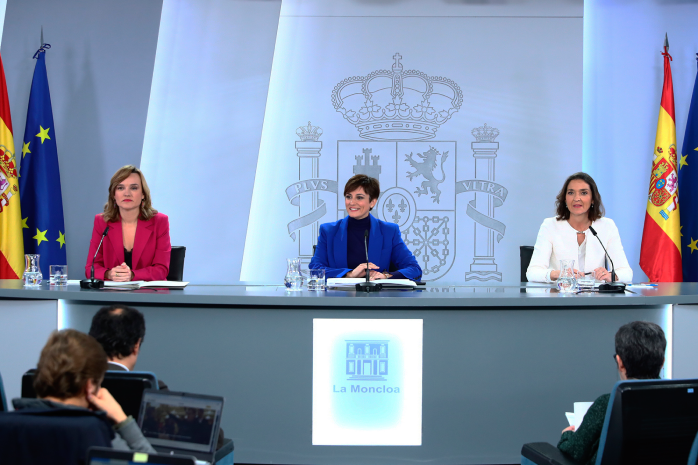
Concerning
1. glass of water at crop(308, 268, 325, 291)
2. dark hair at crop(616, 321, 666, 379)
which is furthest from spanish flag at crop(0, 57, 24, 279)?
dark hair at crop(616, 321, 666, 379)

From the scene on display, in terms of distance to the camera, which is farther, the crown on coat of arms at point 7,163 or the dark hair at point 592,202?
the crown on coat of arms at point 7,163

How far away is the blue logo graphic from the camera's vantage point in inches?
101

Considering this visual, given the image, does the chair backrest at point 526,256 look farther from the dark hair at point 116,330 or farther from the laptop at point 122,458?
the laptop at point 122,458

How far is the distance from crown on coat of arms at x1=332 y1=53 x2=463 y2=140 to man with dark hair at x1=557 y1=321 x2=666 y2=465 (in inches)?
136

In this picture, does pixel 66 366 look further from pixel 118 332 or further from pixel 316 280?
pixel 316 280

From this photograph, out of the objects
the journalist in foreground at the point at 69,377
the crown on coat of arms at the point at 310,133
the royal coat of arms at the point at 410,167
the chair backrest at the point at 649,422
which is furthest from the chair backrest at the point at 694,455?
the crown on coat of arms at the point at 310,133

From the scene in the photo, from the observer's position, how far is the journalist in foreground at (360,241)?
3457mm

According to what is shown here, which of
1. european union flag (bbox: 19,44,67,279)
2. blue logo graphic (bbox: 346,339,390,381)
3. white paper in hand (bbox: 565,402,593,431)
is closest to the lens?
white paper in hand (bbox: 565,402,593,431)

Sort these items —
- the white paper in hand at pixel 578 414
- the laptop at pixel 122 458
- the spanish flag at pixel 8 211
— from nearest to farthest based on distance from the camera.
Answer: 1. the laptop at pixel 122 458
2. the white paper in hand at pixel 578 414
3. the spanish flag at pixel 8 211

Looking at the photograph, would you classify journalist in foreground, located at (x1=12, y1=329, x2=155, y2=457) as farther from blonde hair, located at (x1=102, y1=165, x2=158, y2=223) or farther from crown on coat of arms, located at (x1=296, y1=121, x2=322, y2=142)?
crown on coat of arms, located at (x1=296, y1=121, x2=322, y2=142)

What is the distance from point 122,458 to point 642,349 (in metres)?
1.35

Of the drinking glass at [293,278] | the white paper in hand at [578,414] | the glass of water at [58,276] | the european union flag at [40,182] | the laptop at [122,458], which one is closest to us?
the laptop at [122,458]

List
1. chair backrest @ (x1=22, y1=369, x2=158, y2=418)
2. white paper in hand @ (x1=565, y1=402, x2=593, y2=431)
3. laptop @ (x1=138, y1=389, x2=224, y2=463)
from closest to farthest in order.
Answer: laptop @ (x1=138, y1=389, x2=224, y2=463) < chair backrest @ (x1=22, y1=369, x2=158, y2=418) < white paper in hand @ (x1=565, y1=402, x2=593, y2=431)

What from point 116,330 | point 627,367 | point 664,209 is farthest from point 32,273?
point 664,209
